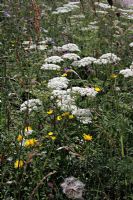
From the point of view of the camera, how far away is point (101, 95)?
426cm

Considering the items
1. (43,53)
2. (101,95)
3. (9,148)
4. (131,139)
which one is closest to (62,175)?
(9,148)

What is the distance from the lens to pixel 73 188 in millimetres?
2834

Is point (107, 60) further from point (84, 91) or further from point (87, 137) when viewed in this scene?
point (87, 137)

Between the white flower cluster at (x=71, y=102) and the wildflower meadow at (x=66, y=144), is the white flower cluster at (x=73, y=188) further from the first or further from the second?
the white flower cluster at (x=71, y=102)

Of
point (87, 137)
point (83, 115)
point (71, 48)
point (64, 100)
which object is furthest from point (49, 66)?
point (87, 137)

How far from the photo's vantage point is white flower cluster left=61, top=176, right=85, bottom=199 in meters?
2.79

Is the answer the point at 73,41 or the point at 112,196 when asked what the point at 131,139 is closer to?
the point at 112,196

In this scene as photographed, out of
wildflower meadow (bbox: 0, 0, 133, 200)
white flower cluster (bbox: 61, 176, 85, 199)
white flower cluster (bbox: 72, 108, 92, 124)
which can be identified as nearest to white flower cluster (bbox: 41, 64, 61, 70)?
wildflower meadow (bbox: 0, 0, 133, 200)

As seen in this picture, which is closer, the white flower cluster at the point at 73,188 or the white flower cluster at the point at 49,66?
the white flower cluster at the point at 73,188

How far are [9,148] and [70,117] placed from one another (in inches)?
23.2

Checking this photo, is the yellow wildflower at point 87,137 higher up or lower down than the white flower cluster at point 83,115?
lower down

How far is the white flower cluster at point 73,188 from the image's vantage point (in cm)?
279

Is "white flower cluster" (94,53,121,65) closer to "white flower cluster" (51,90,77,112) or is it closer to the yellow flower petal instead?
"white flower cluster" (51,90,77,112)

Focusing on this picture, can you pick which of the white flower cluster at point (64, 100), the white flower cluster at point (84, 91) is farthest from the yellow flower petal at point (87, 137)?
the white flower cluster at point (84, 91)
